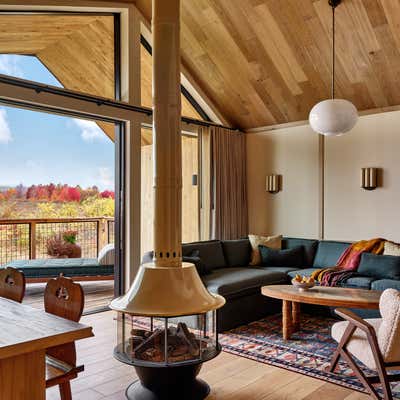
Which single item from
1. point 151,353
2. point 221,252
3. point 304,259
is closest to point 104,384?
point 151,353

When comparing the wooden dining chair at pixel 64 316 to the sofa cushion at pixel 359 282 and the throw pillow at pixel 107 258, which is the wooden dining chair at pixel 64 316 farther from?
the throw pillow at pixel 107 258

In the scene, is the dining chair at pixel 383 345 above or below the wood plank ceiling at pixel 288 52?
below

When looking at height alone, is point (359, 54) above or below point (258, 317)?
above

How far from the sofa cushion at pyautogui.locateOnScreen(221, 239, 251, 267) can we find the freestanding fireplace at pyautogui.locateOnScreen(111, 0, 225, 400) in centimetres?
254

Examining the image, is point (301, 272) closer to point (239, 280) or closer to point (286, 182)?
point (239, 280)

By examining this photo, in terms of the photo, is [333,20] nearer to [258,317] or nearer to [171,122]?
[171,122]

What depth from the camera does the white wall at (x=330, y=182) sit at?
5.16m

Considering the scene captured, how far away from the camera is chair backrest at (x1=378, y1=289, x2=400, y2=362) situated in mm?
2395

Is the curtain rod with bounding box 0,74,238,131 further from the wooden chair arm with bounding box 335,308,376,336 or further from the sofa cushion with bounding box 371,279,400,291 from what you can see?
the wooden chair arm with bounding box 335,308,376,336

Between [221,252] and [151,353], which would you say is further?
[221,252]

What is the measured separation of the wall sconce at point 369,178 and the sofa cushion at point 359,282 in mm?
1338

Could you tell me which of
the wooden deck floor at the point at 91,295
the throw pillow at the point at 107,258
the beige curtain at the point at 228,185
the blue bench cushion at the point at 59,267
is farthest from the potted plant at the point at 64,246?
the beige curtain at the point at 228,185

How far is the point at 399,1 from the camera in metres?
4.03

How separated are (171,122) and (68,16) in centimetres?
273
